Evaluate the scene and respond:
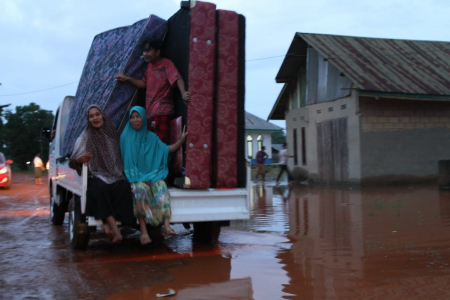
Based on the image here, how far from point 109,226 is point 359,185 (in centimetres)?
1197

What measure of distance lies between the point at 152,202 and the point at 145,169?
0.45 meters

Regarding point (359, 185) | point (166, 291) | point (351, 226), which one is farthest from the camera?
point (359, 185)

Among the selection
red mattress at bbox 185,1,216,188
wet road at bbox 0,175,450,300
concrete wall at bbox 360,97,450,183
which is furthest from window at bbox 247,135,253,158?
red mattress at bbox 185,1,216,188

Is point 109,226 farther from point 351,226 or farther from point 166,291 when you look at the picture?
point 351,226

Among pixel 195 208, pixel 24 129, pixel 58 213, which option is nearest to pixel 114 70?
pixel 195 208

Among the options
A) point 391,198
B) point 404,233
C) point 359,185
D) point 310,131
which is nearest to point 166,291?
point 404,233

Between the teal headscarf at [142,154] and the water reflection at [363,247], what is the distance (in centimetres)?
179

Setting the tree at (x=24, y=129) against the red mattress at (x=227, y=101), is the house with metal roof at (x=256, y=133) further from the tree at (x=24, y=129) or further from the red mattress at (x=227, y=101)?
the red mattress at (x=227, y=101)

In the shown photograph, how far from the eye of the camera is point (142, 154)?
6250 millimetres

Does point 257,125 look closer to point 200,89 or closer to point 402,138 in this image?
point 402,138

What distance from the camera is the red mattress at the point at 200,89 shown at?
598 cm

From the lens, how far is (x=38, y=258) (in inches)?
244

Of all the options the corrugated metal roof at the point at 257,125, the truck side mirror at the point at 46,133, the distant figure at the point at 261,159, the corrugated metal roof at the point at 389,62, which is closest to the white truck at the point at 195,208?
the truck side mirror at the point at 46,133

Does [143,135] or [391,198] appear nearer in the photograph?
[143,135]
